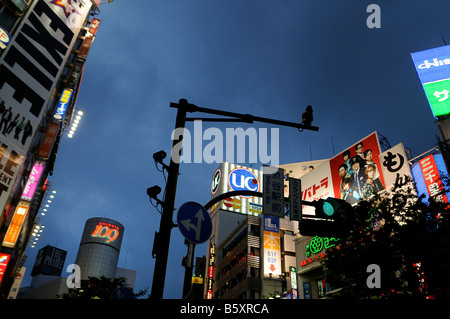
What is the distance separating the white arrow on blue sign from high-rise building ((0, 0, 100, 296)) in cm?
2455

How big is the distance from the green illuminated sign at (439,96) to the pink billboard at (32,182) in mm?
35907

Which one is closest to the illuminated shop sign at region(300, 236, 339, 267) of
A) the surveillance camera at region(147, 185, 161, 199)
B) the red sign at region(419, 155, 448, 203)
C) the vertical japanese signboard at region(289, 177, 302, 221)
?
the red sign at region(419, 155, 448, 203)

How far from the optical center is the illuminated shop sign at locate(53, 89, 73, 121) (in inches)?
1328

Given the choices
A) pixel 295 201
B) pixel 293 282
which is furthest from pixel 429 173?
pixel 295 201

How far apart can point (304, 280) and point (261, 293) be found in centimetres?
1114

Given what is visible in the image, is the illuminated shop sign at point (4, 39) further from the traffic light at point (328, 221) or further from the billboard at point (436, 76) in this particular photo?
the billboard at point (436, 76)

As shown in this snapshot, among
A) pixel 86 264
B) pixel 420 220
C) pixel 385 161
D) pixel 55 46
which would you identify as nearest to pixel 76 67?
pixel 55 46

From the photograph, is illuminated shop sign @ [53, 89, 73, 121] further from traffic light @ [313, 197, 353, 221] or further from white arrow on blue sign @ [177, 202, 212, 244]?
traffic light @ [313, 197, 353, 221]

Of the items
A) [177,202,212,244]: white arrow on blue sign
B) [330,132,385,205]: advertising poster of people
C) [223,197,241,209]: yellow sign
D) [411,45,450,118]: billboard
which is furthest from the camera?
[223,197,241,209]: yellow sign

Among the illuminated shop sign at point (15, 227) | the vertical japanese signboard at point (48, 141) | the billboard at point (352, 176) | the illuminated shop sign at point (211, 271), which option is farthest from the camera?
the illuminated shop sign at point (211, 271)

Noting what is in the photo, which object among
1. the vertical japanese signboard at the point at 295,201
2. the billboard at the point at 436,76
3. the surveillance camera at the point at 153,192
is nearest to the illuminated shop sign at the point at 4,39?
the surveillance camera at the point at 153,192

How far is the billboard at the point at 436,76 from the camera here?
92.9 ft

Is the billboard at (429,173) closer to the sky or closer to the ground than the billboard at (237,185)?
closer to the ground
